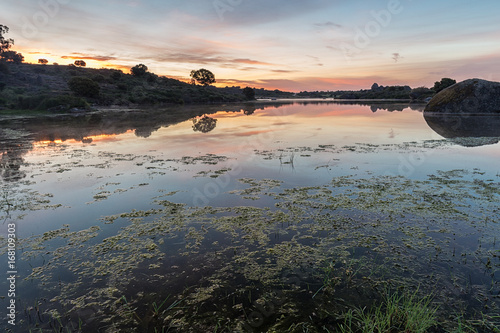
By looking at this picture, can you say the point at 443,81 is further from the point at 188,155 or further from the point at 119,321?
the point at 119,321

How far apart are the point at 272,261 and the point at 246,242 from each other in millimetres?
785

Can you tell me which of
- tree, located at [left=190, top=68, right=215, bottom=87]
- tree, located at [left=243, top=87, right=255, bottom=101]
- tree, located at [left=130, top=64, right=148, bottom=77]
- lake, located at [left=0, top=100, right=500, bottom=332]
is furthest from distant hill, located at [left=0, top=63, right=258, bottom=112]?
lake, located at [left=0, top=100, right=500, bottom=332]

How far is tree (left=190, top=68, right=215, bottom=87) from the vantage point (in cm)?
10895

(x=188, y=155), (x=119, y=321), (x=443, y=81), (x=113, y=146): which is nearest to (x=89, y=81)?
(x=113, y=146)

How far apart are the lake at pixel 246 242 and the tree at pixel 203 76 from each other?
10571cm

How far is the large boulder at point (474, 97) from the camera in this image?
2814 centimetres

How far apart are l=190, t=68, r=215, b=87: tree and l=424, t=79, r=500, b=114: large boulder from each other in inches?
3719

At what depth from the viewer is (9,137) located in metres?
17.2

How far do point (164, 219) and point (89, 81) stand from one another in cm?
5135

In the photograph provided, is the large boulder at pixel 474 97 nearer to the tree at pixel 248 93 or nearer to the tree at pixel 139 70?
the tree at pixel 248 93

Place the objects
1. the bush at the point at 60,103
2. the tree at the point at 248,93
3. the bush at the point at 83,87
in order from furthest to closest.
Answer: the tree at the point at 248,93 < the bush at the point at 83,87 < the bush at the point at 60,103

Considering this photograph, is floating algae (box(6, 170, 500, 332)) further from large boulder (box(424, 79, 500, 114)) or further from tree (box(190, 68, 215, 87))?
tree (box(190, 68, 215, 87))

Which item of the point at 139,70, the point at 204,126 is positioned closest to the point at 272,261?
the point at 204,126

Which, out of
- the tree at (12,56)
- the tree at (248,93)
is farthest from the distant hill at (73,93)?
the tree at (248,93)
